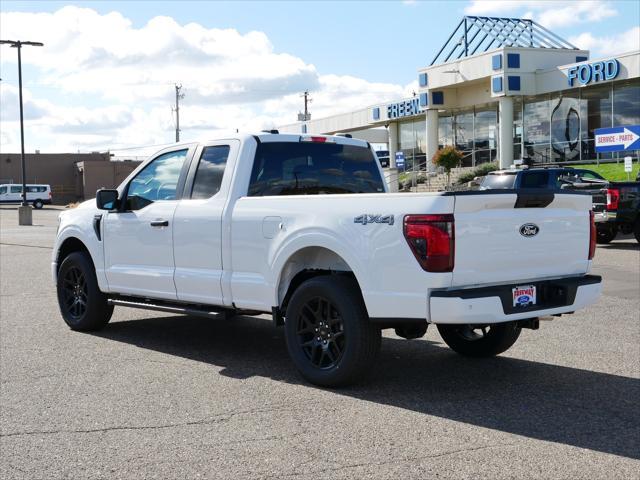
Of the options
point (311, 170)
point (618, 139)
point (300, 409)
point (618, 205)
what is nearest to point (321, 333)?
point (300, 409)

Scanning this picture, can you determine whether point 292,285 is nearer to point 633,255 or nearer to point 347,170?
point 347,170

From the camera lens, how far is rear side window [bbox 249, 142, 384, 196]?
7.48m

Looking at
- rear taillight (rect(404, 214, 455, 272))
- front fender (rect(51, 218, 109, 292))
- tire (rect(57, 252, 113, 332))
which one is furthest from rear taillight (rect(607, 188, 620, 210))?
rear taillight (rect(404, 214, 455, 272))

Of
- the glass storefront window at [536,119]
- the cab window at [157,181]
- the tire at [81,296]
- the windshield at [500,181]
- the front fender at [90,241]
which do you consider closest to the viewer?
the cab window at [157,181]

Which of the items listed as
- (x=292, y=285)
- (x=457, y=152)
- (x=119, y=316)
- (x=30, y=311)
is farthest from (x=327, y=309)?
(x=457, y=152)

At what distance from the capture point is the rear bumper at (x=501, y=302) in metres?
5.64

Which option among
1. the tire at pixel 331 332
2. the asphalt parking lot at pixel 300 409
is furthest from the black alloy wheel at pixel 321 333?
the asphalt parking lot at pixel 300 409

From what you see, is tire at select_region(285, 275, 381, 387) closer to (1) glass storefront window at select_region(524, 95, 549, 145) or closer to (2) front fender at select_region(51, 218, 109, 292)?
(2) front fender at select_region(51, 218, 109, 292)

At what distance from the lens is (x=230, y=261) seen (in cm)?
715

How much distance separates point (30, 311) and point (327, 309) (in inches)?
222

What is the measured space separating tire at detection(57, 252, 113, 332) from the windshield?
10706mm

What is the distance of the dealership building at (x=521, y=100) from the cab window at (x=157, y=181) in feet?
106

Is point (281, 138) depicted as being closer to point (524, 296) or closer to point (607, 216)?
point (524, 296)

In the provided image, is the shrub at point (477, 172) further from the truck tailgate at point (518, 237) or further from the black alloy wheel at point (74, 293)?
the truck tailgate at point (518, 237)
